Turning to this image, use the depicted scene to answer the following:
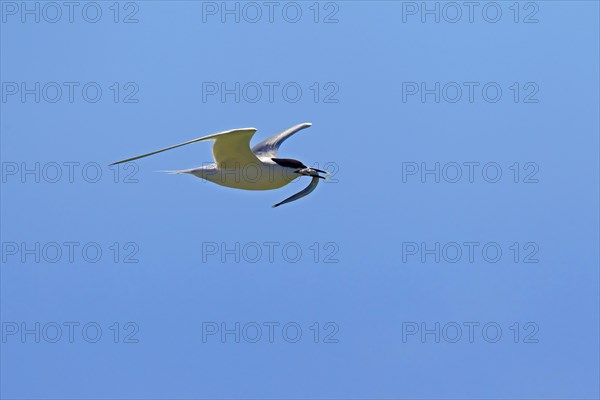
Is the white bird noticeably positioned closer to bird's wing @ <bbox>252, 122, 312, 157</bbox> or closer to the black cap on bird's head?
the black cap on bird's head

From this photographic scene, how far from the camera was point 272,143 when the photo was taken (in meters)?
23.0

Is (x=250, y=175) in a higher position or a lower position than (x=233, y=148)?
lower

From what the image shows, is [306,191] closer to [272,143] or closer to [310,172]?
[310,172]

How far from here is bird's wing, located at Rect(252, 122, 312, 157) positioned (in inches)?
884

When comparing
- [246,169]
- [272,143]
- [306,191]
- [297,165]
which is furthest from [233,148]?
[272,143]

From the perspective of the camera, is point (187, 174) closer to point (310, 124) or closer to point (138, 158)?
point (138, 158)

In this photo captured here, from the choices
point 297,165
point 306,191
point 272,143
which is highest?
point 272,143

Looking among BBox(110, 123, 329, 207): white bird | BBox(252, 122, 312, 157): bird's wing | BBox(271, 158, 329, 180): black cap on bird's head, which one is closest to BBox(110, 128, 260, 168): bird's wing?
BBox(110, 123, 329, 207): white bird

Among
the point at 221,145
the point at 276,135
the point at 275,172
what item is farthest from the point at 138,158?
the point at 276,135

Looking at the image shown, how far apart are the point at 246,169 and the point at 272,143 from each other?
10.0 ft

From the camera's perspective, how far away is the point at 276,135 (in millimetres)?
23500

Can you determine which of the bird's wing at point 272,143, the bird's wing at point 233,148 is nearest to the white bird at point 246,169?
the bird's wing at point 233,148

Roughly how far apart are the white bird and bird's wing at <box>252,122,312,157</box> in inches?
37.1

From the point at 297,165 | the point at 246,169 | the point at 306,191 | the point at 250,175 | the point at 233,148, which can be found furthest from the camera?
the point at 306,191
